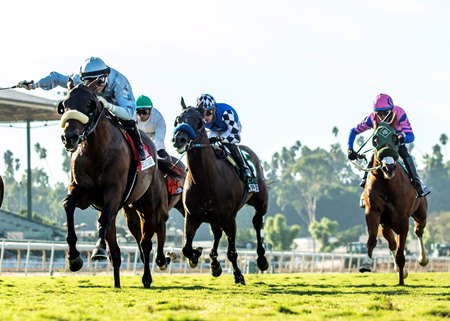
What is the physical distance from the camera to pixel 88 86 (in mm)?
11719

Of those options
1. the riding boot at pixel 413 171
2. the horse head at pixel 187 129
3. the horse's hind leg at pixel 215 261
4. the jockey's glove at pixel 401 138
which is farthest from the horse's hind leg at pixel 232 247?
the riding boot at pixel 413 171

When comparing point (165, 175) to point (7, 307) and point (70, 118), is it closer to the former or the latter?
point (70, 118)

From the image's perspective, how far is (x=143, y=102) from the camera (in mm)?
15500

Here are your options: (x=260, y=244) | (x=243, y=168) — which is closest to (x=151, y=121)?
(x=243, y=168)

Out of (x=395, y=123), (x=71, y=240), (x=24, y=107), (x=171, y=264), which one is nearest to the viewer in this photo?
(x=71, y=240)

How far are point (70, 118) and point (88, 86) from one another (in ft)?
2.70

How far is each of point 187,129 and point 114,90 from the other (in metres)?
1.16

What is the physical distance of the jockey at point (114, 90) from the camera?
12195 mm

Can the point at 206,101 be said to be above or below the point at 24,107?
below

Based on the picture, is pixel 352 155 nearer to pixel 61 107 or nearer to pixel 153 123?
pixel 153 123

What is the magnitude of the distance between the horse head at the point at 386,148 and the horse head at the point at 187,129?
252 centimetres

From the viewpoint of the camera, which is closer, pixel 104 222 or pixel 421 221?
pixel 104 222

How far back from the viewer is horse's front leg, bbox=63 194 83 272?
444 inches

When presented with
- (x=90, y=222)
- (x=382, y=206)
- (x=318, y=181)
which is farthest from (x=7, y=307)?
(x=318, y=181)
